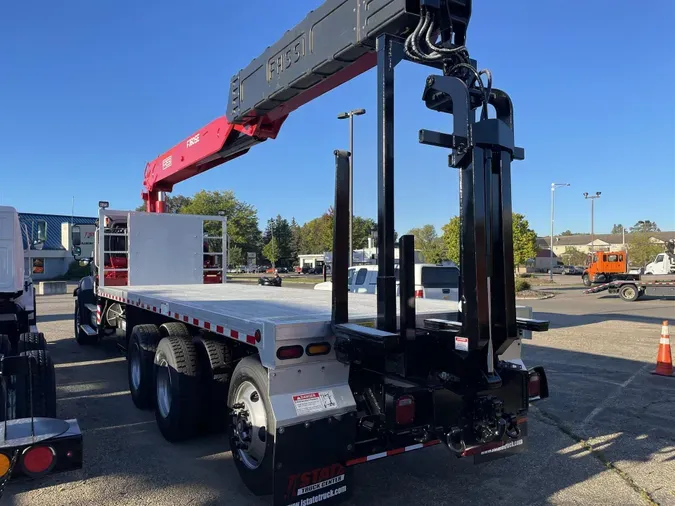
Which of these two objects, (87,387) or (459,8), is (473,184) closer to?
(459,8)

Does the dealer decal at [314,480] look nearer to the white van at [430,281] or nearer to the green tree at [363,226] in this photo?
the green tree at [363,226]

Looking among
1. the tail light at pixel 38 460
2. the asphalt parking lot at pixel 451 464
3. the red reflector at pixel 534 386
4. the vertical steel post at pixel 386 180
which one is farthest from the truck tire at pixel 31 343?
the red reflector at pixel 534 386

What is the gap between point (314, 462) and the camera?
345 cm

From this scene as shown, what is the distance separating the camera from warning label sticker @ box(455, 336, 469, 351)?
3.16 meters

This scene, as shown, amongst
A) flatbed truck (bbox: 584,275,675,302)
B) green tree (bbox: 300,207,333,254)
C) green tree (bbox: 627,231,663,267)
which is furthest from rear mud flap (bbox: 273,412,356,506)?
green tree (bbox: 300,207,333,254)

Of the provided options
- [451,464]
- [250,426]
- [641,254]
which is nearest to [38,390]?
[250,426]

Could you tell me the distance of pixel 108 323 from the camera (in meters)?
9.15

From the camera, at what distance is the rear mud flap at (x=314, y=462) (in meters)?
3.35

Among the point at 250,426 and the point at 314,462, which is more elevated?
the point at 250,426

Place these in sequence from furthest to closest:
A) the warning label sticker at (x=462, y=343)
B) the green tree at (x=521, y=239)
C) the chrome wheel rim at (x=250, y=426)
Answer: the green tree at (x=521, y=239) < the chrome wheel rim at (x=250, y=426) < the warning label sticker at (x=462, y=343)

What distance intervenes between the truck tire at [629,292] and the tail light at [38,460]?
92.4 feet

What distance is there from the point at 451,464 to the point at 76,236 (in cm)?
806

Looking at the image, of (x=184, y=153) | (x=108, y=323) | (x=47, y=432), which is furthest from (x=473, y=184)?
(x=108, y=323)

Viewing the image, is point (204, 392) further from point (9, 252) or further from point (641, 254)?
point (641, 254)
